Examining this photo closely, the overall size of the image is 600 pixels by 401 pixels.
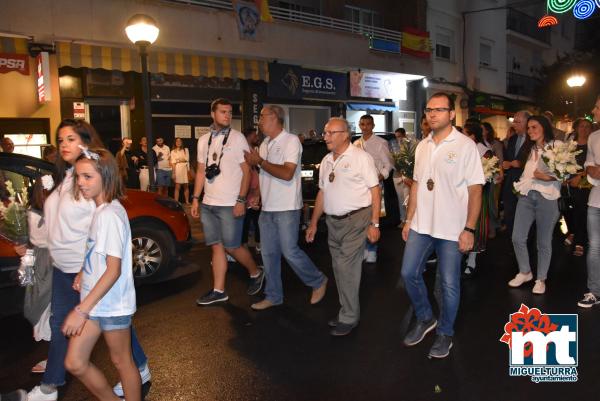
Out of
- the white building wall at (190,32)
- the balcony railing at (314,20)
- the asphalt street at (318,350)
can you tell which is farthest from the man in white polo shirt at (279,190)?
the balcony railing at (314,20)

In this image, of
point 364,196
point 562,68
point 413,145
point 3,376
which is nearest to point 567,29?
point 562,68

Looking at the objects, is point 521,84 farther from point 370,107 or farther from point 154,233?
point 154,233

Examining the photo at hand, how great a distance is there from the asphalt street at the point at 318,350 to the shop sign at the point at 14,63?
7.54 metres

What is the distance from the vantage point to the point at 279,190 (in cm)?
518

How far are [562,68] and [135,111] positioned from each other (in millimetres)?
25112

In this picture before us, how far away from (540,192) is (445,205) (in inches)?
86.6

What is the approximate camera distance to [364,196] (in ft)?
15.6

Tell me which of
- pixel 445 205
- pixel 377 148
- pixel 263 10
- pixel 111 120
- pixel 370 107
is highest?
pixel 263 10

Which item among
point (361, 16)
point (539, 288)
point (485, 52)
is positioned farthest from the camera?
point (485, 52)

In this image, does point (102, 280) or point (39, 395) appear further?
point (39, 395)

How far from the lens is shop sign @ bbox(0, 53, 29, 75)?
37.0ft

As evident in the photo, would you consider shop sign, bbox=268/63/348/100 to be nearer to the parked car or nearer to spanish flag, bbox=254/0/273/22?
spanish flag, bbox=254/0/273/22

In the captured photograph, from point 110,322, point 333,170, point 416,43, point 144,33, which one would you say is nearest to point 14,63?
point 144,33

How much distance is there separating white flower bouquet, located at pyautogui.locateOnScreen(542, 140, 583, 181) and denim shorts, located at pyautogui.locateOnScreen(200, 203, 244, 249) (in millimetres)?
3183
